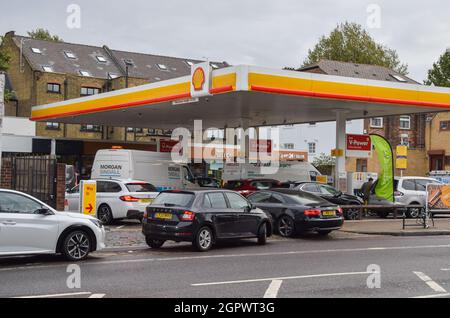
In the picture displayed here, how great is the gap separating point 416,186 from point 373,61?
142 feet

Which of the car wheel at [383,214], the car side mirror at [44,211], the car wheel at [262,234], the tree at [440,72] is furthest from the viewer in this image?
A: the tree at [440,72]

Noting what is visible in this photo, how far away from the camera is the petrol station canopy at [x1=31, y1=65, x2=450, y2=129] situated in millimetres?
22328

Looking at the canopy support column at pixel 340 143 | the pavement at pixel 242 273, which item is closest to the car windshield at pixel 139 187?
the pavement at pixel 242 273

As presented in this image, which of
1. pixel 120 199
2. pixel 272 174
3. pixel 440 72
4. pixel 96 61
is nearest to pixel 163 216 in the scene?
pixel 120 199

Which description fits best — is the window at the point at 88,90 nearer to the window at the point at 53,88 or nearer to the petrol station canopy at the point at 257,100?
the window at the point at 53,88

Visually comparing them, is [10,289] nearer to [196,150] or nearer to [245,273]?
[245,273]

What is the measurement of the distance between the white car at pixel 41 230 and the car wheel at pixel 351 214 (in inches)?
552

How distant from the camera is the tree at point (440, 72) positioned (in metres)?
73.8

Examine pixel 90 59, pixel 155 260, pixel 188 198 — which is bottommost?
pixel 155 260

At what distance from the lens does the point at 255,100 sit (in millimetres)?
25359

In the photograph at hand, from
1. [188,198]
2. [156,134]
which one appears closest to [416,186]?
[188,198]

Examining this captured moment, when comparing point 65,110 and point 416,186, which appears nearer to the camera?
point 416,186

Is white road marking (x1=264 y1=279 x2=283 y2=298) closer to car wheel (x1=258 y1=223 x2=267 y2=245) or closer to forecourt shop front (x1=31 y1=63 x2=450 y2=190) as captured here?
car wheel (x1=258 y1=223 x2=267 y2=245)

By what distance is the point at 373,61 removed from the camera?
229 feet
